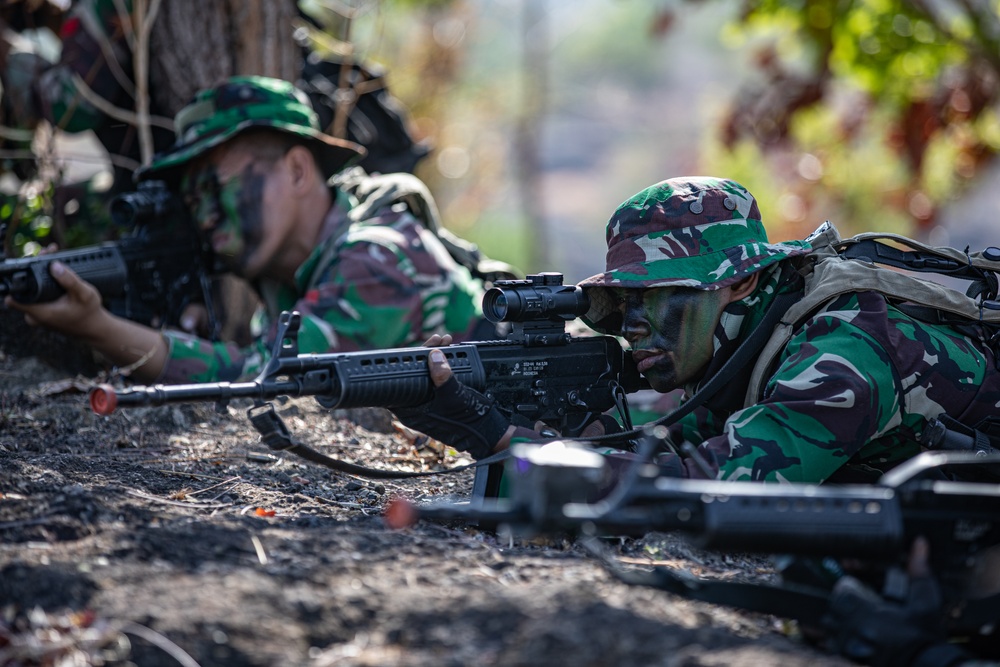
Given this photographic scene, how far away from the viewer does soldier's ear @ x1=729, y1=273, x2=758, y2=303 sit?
390 cm

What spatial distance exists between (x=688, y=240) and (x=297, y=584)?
6.09 ft

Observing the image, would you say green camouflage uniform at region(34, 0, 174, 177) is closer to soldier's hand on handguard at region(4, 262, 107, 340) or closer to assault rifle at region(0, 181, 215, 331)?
assault rifle at region(0, 181, 215, 331)

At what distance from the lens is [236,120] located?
19.8 feet

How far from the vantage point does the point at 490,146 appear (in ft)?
54.1

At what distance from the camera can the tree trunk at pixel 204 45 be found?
7062 millimetres

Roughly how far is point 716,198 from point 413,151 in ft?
14.2

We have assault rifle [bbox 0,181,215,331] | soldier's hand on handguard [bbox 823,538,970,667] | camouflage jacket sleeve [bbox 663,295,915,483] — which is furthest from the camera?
assault rifle [bbox 0,181,215,331]

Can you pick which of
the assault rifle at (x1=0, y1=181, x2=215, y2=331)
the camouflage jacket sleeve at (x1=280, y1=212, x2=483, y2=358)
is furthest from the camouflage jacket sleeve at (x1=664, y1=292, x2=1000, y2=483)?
the assault rifle at (x1=0, y1=181, x2=215, y2=331)

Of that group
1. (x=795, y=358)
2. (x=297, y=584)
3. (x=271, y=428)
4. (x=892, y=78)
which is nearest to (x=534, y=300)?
(x=795, y=358)

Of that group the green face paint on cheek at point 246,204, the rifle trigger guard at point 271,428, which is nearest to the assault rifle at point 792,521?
the rifle trigger guard at point 271,428

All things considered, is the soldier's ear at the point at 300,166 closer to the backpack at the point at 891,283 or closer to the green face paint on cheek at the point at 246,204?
the green face paint on cheek at the point at 246,204

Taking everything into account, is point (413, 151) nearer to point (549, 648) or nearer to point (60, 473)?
point (60, 473)

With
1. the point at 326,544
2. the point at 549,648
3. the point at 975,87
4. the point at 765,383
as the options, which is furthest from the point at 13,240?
the point at 975,87

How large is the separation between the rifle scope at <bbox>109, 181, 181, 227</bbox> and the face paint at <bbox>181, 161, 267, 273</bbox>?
0.87 ft
